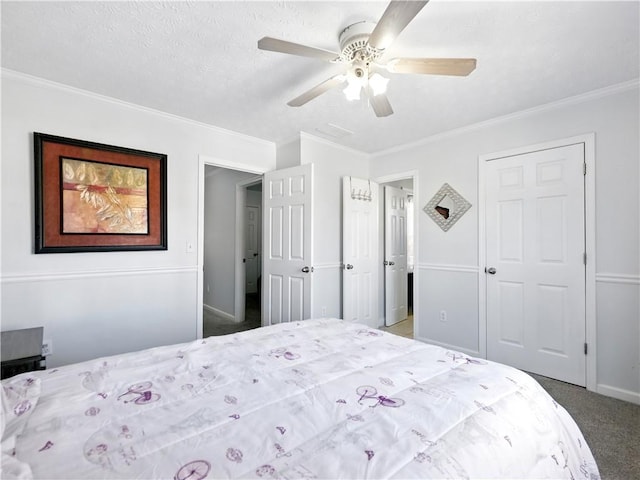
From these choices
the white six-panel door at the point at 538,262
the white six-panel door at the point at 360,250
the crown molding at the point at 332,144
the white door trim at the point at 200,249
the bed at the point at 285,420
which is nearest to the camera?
the bed at the point at 285,420

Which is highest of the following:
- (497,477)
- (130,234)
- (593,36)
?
(593,36)

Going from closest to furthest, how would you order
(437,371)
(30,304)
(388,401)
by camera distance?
(388,401), (437,371), (30,304)

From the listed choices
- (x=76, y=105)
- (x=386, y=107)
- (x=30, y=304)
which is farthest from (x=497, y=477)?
(x=76, y=105)

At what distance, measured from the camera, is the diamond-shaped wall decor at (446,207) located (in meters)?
3.33

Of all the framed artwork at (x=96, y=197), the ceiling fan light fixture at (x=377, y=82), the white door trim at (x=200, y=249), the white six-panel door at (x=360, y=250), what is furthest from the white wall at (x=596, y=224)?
the framed artwork at (x=96, y=197)

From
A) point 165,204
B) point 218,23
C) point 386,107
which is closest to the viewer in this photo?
point 218,23

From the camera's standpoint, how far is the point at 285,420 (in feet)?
3.20

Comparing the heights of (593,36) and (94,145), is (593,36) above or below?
above

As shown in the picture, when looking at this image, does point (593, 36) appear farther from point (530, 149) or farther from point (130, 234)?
point (130, 234)

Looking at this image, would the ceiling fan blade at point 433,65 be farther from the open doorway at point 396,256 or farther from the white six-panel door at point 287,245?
the open doorway at point 396,256

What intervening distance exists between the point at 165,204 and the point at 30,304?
1.24 meters

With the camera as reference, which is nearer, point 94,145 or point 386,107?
point 386,107

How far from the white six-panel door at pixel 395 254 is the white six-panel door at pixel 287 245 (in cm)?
159

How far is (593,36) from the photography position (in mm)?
1790
